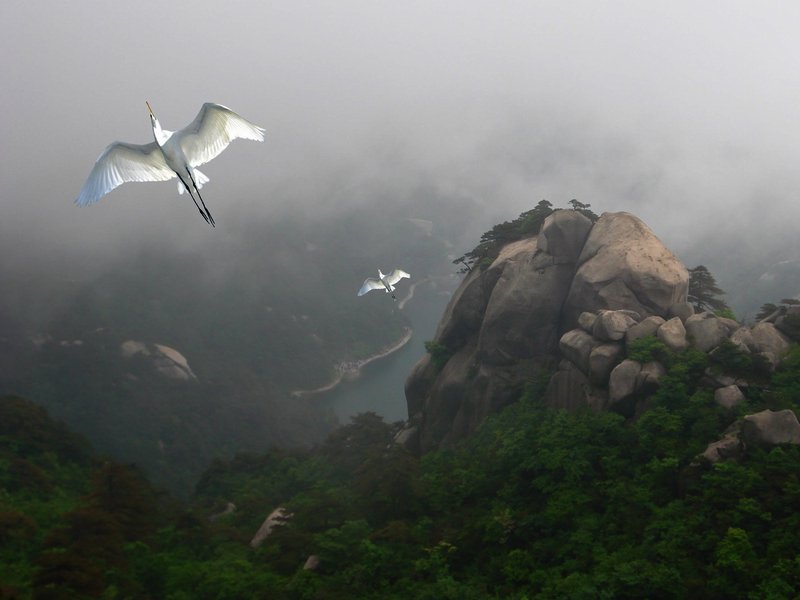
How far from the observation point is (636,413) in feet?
61.6

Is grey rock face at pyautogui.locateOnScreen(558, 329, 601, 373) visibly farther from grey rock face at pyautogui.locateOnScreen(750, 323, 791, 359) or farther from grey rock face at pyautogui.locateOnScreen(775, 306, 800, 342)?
grey rock face at pyautogui.locateOnScreen(775, 306, 800, 342)

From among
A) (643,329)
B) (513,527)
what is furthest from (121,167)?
(643,329)

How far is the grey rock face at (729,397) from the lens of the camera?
1692 cm

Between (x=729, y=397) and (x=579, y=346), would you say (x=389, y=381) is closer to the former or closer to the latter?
(x=579, y=346)

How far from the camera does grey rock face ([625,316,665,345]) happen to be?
1981 centimetres

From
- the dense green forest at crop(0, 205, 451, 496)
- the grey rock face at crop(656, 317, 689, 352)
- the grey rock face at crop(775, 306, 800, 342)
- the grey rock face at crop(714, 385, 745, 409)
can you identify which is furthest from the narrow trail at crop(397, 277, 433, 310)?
the grey rock face at crop(714, 385, 745, 409)

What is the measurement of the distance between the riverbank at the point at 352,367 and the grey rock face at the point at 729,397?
6051cm

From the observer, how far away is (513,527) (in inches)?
640

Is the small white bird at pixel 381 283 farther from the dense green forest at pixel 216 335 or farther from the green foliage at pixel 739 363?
the dense green forest at pixel 216 335

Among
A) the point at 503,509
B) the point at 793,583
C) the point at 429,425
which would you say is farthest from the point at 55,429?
the point at 793,583

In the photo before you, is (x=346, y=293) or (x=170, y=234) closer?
(x=346, y=293)

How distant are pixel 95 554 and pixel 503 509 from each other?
892 cm

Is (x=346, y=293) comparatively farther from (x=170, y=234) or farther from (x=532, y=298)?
(x=532, y=298)

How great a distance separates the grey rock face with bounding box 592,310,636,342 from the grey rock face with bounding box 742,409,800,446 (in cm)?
523
